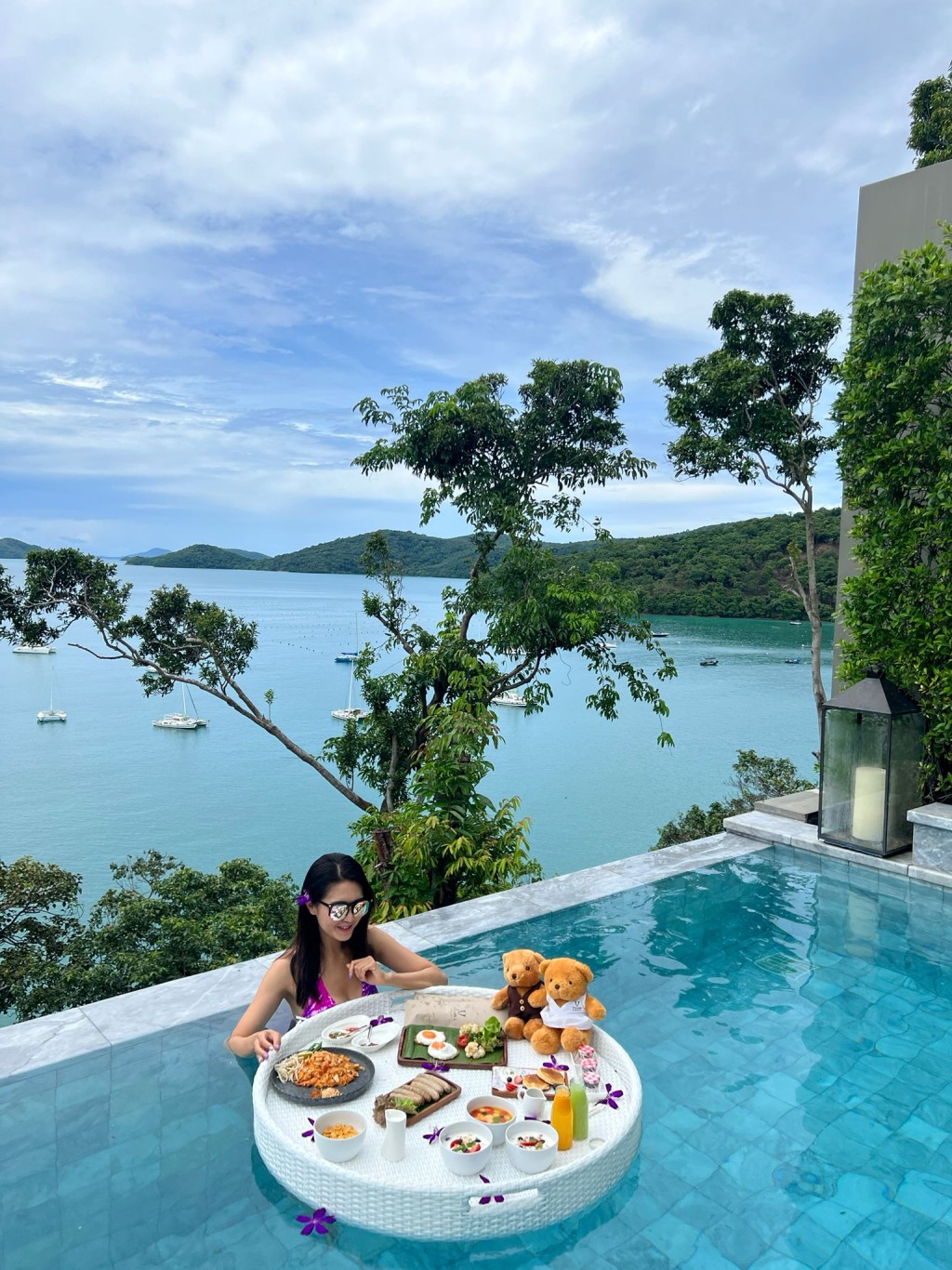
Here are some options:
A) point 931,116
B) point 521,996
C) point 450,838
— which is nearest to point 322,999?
point 521,996

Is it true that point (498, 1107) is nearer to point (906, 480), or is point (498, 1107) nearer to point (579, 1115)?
point (579, 1115)

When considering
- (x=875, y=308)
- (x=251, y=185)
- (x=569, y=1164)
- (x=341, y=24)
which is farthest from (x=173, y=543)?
(x=569, y=1164)

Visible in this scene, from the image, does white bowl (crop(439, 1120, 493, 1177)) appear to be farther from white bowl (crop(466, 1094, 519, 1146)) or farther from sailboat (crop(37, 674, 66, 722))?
sailboat (crop(37, 674, 66, 722))

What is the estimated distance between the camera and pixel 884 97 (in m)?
9.77

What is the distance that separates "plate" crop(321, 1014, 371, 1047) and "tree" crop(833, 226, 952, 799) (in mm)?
4280

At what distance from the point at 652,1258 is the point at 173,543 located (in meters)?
29.4

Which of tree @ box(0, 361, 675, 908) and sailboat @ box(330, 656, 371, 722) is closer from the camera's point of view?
tree @ box(0, 361, 675, 908)

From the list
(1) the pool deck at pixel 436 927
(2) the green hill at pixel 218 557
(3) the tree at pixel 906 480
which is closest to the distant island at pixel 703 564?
(2) the green hill at pixel 218 557

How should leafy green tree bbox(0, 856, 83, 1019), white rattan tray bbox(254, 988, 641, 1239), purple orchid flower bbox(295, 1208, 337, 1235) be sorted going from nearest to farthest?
white rattan tray bbox(254, 988, 641, 1239)
purple orchid flower bbox(295, 1208, 337, 1235)
leafy green tree bbox(0, 856, 83, 1019)

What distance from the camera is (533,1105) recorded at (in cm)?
233

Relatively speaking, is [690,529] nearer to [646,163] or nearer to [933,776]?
[646,163]

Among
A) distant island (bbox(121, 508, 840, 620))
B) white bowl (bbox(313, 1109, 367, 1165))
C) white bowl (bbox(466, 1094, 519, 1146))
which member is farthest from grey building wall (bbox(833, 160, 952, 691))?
distant island (bbox(121, 508, 840, 620))

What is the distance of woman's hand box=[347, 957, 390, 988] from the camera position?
2.95 metres

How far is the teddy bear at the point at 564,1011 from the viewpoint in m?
2.66
